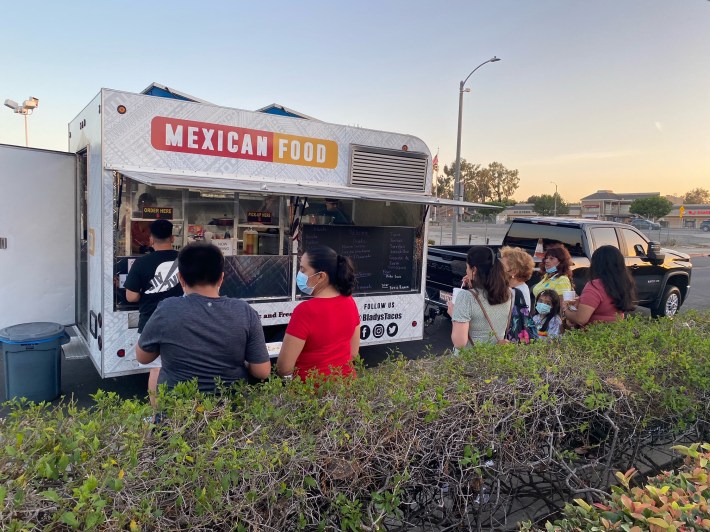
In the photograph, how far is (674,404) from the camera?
2926 millimetres

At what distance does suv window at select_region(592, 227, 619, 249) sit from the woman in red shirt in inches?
194

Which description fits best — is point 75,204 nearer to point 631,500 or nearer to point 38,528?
point 38,528

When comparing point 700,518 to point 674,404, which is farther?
point 674,404

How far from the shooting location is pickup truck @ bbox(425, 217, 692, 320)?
8227 mm

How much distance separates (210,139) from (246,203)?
909 mm

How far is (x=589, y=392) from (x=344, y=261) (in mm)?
1475

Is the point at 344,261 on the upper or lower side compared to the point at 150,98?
lower

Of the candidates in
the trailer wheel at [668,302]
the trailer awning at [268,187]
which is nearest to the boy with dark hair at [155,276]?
the trailer awning at [268,187]

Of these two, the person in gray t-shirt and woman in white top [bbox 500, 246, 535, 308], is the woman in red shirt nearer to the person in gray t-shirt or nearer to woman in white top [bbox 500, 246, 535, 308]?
woman in white top [bbox 500, 246, 535, 308]

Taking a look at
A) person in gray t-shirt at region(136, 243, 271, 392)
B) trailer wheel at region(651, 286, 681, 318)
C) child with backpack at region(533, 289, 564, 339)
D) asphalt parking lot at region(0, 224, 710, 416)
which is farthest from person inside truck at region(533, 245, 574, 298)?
trailer wheel at region(651, 286, 681, 318)

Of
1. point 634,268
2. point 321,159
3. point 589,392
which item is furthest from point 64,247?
point 634,268

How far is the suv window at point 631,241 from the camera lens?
32.1 ft

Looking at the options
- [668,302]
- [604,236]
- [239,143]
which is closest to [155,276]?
[239,143]

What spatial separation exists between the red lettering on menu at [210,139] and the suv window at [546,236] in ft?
18.9
